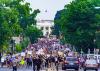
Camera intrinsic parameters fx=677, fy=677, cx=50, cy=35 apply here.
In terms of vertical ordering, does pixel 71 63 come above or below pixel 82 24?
below

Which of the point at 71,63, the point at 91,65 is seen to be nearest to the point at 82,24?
the point at 71,63

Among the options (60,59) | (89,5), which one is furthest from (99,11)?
(60,59)

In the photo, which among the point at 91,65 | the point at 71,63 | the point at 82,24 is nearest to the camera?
the point at 91,65

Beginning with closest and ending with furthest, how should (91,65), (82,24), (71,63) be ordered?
(91,65) → (71,63) → (82,24)

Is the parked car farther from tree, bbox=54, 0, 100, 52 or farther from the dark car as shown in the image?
tree, bbox=54, 0, 100, 52

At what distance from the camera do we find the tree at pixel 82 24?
10006cm

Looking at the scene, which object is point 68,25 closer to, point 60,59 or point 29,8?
point 29,8

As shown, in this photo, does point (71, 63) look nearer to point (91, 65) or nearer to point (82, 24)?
point (91, 65)

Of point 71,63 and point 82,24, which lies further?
point 82,24

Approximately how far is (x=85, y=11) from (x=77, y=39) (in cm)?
445

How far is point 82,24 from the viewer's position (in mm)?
102750

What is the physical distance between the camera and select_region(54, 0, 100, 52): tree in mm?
100062

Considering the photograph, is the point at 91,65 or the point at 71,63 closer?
the point at 91,65

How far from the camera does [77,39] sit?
337 feet
